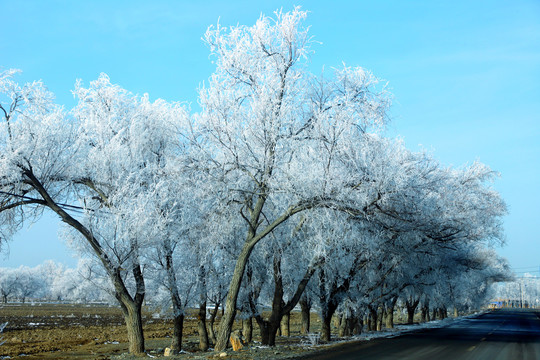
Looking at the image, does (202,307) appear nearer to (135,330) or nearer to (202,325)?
(202,325)

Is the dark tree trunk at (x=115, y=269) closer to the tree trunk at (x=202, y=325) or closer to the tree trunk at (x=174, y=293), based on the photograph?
the tree trunk at (x=174, y=293)

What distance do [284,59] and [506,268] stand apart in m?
79.1

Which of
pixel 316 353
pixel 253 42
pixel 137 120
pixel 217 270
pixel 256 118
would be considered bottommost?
pixel 316 353

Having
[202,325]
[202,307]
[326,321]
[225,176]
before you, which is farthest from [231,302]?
[326,321]

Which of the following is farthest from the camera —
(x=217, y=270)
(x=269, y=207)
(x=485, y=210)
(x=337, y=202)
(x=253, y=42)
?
(x=485, y=210)

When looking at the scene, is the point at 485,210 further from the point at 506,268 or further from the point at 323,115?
the point at 506,268

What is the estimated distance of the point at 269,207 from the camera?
62.7 feet

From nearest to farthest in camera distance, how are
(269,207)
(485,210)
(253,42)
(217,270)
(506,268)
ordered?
1. (253,42)
2. (269,207)
3. (217,270)
4. (485,210)
5. (506,268)

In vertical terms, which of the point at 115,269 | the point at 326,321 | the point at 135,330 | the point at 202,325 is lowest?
the point at 202,325

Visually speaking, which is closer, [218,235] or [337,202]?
[337,202]

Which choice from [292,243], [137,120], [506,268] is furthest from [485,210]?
[506,268]

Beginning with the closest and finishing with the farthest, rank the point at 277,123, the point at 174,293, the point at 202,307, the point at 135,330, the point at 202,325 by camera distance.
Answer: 1. the point at 277,123
2. the point at 135,330
3. the point at 174,293
4. the point at 202,307
5. the point at 202,325

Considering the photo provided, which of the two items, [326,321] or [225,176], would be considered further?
[326,321]

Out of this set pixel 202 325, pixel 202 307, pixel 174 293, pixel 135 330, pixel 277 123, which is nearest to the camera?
pixel 277 123
